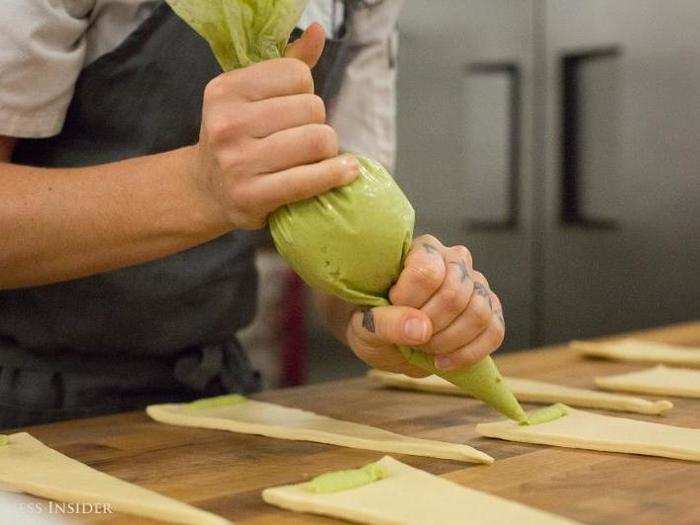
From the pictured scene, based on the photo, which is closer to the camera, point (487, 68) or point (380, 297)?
point (380, 297)

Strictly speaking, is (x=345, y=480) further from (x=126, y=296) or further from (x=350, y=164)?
(x=126, y=296)

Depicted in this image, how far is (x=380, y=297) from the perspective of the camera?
36.8 inches

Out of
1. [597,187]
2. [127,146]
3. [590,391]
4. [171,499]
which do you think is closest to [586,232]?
[597,187]

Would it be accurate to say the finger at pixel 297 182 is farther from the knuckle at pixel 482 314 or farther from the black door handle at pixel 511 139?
the black door handle at pixel 511 139

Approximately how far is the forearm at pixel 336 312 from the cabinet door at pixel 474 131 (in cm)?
142

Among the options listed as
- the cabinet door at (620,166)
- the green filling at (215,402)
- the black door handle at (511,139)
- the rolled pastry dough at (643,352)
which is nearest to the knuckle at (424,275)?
the green filling at (215,402)

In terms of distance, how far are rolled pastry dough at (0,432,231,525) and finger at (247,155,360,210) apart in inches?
10.2

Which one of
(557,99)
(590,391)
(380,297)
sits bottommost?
(590,391)

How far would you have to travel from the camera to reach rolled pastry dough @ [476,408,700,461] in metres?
0.90

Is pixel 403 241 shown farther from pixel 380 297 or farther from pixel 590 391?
pixel 590 391

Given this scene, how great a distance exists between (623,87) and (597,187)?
0.26 metres

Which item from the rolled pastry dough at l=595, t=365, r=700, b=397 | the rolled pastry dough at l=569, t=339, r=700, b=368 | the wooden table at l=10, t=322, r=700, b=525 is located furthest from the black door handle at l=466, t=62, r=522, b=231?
the wooden table at l=10, t=322, r=700, b=525

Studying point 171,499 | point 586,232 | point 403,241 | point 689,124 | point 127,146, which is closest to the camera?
Answer: point 171,499

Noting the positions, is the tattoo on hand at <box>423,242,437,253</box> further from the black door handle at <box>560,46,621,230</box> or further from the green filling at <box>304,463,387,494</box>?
the black door handle at <box>560,46,621,230</box>
